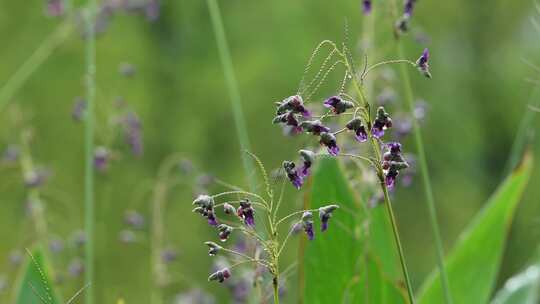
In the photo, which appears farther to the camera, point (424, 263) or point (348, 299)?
point (424, 263)

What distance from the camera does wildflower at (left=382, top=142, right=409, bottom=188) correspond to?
136 centimetres

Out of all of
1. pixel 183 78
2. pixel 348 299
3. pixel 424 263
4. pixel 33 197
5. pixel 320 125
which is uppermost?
pixel 183 78

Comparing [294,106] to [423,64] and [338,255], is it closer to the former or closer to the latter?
[423,64]

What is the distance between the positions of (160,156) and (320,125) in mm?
13209

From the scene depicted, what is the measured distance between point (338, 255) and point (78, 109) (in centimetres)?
167

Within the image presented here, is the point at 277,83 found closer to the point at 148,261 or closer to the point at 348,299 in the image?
the point at 148,261

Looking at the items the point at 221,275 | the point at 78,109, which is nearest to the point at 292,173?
the point at 221,275

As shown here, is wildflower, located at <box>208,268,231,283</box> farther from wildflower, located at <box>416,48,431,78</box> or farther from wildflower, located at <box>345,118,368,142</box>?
wildflower, located at <box>416,48,431,78</box>

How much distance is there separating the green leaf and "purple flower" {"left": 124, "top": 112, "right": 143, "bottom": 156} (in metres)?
1.19

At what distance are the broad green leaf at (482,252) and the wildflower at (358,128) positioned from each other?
137cm

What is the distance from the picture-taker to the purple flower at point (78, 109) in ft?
11.8

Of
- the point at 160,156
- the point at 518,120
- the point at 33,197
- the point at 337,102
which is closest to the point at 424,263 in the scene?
the point at 518,120

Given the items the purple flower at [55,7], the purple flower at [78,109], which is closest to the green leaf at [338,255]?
the purple flower at [78,109]

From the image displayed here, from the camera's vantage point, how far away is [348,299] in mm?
2123
